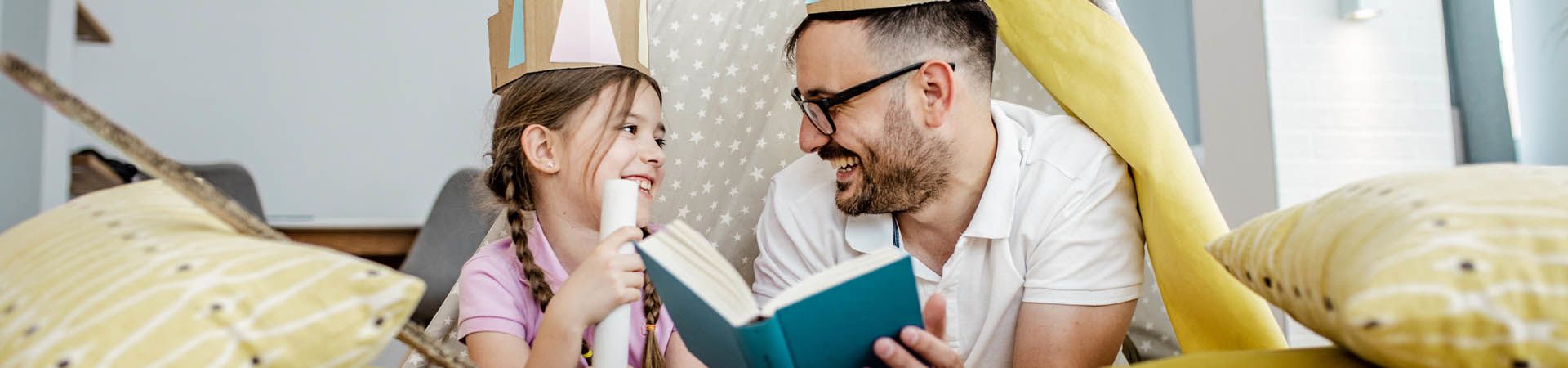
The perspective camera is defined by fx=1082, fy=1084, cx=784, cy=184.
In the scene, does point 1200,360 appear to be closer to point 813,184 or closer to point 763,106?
point 813,184

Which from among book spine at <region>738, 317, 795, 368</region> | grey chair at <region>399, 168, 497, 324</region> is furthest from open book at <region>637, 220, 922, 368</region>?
grey chair at <region>399, 168, 497, 324</region>

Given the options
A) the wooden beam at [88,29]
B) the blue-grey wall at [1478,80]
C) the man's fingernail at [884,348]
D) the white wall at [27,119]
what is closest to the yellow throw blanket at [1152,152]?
the man's fingernail at [884,348]

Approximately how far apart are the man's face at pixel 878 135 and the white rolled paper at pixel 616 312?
0.36 meters

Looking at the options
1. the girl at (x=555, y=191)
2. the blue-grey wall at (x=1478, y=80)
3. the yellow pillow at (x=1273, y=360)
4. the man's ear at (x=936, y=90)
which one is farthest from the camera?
the blue-grey wall at (x=1478, y=80)

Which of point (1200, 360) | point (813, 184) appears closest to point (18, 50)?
point (813, 184)

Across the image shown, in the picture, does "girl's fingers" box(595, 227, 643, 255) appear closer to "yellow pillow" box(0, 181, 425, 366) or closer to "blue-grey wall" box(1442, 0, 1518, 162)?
"yellow pillow" box(0, 181, 425, 366)

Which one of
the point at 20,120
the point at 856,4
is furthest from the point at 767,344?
the point at 20,120

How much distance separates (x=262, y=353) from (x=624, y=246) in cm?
47

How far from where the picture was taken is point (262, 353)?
55 cm

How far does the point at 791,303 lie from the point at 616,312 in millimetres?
301

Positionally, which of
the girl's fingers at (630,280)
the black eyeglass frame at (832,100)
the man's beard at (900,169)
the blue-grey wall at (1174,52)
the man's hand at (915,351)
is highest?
the blue-grey wall at (1174,52)

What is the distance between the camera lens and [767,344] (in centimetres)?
75

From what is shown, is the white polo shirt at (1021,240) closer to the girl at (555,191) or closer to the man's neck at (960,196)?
the man's neck at (960,196)

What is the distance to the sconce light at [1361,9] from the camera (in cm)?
206
